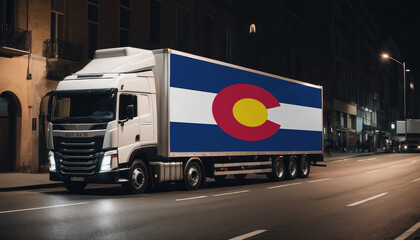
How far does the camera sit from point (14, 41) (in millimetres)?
21547

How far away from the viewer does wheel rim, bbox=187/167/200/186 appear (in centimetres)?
1631

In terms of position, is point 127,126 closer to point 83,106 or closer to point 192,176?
point 83,106

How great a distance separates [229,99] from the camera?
17953mm

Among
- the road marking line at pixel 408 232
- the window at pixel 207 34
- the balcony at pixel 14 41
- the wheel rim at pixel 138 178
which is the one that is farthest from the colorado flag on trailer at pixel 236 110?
the window at pixel 207 34

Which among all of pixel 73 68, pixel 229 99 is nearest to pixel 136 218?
pixel 229 99

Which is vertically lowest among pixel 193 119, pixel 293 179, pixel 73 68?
pixel 293 179

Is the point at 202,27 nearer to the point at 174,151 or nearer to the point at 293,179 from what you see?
the point at 293,179

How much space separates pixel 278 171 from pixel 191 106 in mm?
6003

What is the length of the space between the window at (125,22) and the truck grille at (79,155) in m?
13.6

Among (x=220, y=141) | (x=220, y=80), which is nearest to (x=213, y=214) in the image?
(x=220, y=141)

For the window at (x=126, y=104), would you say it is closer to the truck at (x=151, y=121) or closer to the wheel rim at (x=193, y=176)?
the truck at (x=151, y=121)

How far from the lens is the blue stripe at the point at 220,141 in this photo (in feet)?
51.7

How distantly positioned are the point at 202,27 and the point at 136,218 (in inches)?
1021

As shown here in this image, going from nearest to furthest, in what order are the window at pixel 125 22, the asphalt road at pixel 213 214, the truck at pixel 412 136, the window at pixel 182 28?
the asphalt road at pixel 213 214, the window at pixel 125 22, the window at pixel 182 28, the truck at pixel 412 136
